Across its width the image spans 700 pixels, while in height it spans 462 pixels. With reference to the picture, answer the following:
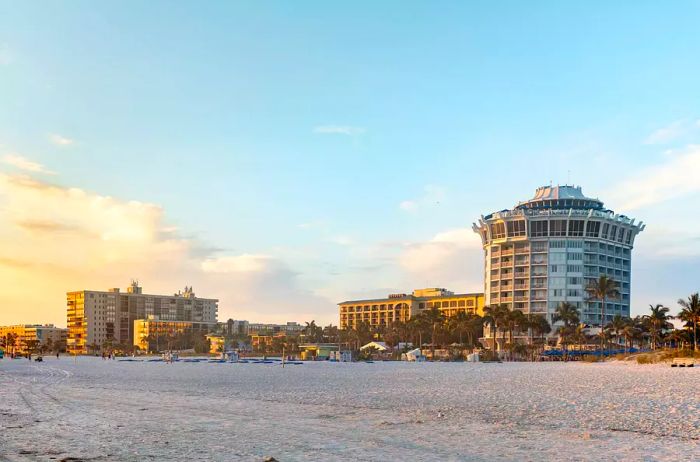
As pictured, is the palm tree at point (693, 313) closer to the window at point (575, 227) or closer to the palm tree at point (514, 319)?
the palm tree at point (514, 319)

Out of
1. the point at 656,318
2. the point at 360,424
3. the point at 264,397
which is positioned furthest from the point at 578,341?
the point at 360,424

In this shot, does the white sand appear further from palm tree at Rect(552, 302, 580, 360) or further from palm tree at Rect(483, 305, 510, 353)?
palm tree at Rect(483, 305, 510, 353)

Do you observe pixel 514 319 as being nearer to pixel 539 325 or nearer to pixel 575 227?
pixel 539 325

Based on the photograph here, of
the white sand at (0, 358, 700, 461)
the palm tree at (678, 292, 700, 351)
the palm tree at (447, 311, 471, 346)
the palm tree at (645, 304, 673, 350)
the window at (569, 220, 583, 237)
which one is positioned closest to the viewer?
the white sand at (0, 358, 700, 461)

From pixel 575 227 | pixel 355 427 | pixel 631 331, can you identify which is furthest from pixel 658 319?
pixel 355 427

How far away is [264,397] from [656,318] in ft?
428

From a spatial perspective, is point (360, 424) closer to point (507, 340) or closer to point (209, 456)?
point (209, 456)

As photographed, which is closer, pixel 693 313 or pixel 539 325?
pixel 693 313

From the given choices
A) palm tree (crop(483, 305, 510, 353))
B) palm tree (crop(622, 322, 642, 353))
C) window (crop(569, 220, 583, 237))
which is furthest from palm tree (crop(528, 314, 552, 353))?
window (crop(569, 220, 583, 237))

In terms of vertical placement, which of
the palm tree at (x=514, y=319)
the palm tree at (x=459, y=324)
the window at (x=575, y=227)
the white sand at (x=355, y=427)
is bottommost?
the palm tree at (x=459, y=324)

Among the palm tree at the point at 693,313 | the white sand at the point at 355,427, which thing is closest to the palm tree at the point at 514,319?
the palm tree at the point at 693,313

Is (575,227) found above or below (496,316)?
above

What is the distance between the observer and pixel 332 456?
19.0 meters

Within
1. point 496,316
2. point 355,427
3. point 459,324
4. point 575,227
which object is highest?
point 575,227
